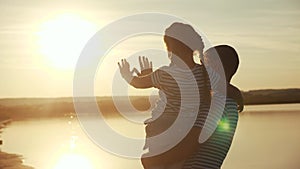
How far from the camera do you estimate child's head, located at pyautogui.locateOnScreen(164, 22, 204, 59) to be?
165cm

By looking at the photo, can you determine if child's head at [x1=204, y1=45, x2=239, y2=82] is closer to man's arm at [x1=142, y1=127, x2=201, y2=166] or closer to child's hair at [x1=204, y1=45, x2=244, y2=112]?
child's hair at [x1=204, y1=45, x2=244, y2=112]

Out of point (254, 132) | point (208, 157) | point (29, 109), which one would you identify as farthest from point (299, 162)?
point (208, 157)

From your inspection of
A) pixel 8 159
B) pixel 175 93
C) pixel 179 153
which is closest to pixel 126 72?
pixel 175 93

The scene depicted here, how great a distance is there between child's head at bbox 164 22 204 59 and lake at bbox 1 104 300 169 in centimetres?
117

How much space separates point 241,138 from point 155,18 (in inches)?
48.0

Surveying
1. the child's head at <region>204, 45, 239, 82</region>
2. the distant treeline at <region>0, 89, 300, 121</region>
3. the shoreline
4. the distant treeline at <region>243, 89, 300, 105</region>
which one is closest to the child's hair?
the child's head at <region>204, 45, 239, 82</region>

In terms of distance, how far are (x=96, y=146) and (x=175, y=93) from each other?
65.4 inches

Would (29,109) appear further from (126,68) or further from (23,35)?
(126,68)

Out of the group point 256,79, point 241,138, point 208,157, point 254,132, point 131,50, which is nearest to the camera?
point 208,157

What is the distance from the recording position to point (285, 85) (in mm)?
3566

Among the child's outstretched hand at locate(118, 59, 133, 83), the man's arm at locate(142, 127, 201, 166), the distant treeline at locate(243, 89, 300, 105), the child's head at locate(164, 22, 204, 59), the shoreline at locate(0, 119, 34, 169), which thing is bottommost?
the man's arm at locate(142, 127, 201, 166)

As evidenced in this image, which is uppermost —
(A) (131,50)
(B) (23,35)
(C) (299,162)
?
(B) (23,35)

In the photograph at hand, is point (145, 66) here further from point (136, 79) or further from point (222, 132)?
point (222, 132)

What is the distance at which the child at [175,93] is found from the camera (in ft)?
5.19
